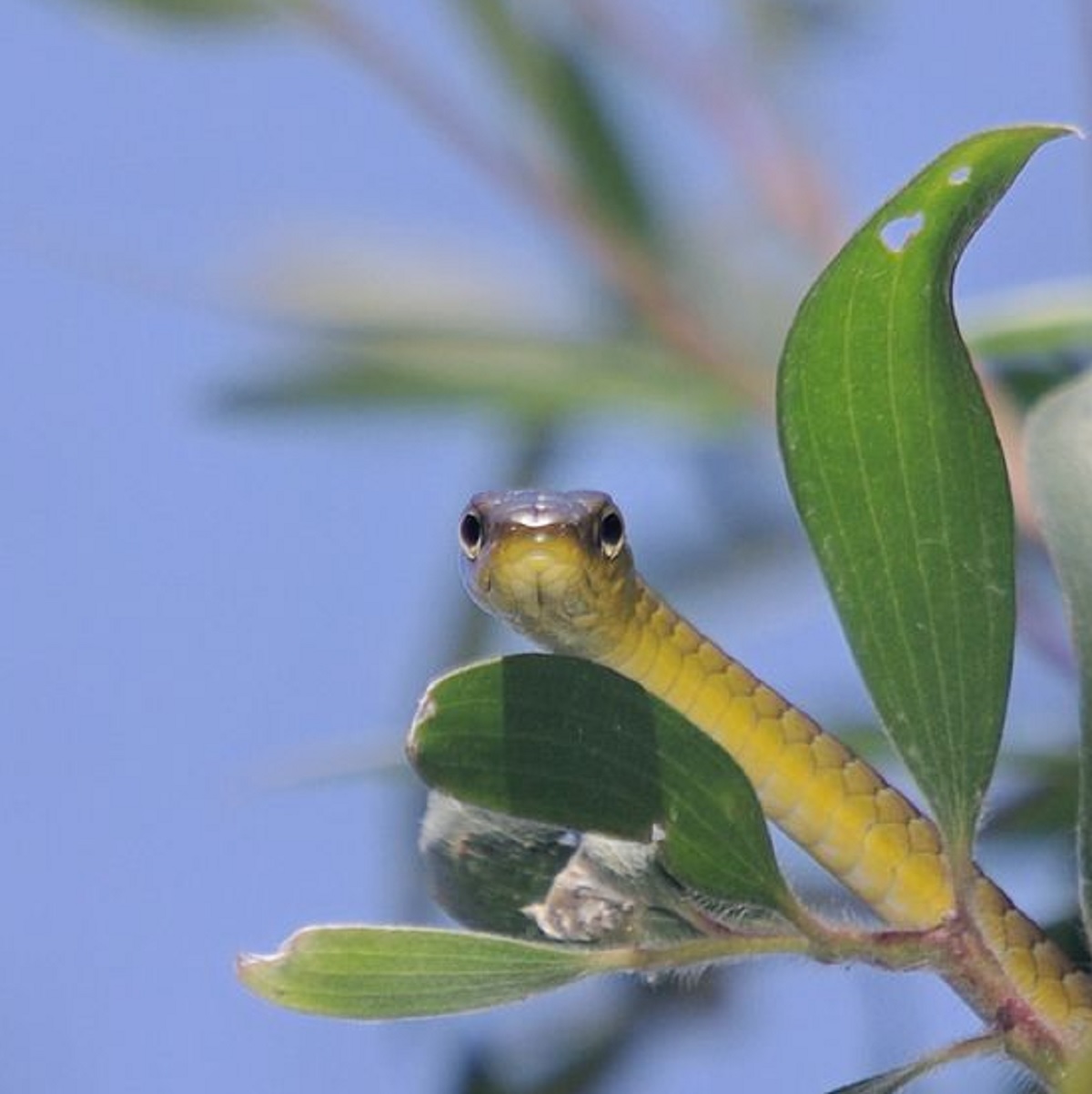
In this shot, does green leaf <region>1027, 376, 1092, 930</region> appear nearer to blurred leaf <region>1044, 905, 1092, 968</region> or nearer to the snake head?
blurred leaf <region>1044, 905, 1092, 968</region>

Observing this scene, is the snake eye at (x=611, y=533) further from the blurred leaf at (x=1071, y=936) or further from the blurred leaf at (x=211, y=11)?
the blurred leaf at (x=211, y=11)

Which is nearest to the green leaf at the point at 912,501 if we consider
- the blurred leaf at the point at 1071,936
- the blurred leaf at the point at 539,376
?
the blurred leaf at the point at 1071,936

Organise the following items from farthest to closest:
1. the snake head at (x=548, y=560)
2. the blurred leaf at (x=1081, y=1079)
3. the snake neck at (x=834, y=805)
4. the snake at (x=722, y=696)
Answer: the snake head at (x=548, y=560) < the snake at (x=722, y=696) < the snake neck at (x=834, y=805) < the blurred leaf at (x=1081, y=1079)

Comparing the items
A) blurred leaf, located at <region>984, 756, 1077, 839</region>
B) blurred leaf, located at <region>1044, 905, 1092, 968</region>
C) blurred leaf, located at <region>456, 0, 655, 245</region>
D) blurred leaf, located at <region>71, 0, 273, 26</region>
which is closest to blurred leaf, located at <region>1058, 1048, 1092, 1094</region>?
blurred leaf, located at <region>1044, 905, 1092, 968</region>

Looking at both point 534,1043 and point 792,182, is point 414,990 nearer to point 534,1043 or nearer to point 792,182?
point 534,1043

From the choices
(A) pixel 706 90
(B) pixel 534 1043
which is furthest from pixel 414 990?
(A) pixel 706 90

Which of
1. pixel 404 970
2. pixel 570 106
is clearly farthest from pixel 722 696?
pixel 570 106
